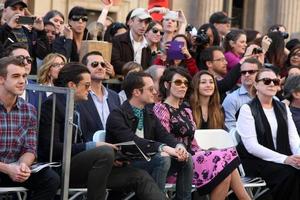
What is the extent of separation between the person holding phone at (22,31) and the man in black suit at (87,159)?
68.7 inches

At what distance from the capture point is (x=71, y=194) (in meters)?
7.30

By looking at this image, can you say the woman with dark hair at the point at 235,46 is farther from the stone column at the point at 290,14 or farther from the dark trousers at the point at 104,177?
the stone column at the point at 290,14

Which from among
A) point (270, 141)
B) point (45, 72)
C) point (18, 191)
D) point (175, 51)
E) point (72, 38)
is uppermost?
point (72, 38)

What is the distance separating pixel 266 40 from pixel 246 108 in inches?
104

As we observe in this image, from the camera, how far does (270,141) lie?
8781mm

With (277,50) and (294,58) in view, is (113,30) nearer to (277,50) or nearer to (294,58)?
(277,50)

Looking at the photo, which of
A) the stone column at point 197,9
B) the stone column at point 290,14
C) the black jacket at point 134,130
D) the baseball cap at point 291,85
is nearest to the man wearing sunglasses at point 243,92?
the baseball cap at point 291,85

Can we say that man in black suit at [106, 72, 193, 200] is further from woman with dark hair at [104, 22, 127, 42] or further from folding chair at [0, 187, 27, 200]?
woman with dark hair at [104, 22, 127, 42]

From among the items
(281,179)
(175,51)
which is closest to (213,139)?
(281,179)

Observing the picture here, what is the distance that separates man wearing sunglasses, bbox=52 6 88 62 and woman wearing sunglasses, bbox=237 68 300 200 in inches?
91.7

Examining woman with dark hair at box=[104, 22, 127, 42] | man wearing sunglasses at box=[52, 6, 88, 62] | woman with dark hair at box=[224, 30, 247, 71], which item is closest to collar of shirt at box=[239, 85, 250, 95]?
woman with dark hair at box=[224, 30, 247, 71]

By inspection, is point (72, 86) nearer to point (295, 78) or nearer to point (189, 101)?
point (189, 101)

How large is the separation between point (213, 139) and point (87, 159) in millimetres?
1939

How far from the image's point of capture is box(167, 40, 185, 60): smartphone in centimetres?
1014
